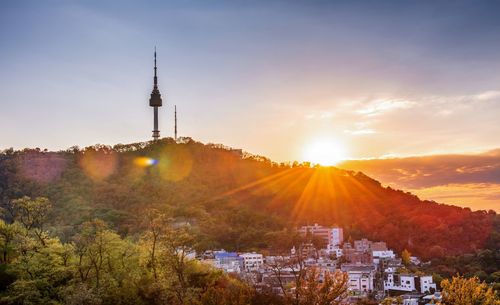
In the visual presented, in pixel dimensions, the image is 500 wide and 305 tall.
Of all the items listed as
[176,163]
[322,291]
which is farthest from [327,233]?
[322,291]

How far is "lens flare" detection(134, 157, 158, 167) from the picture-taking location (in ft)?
189

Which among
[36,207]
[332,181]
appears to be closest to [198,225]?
[332,181]

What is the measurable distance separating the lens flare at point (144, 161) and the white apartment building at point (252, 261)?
22.5m

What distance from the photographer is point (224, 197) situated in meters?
52.8

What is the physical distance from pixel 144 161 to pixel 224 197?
10555mm

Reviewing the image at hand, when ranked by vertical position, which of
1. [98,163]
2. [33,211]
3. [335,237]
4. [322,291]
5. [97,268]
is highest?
[98,163]

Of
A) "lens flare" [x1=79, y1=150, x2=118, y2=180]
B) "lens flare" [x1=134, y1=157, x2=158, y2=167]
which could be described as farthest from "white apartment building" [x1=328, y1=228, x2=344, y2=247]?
"lens flare" [x1=79, y1=150, x2=118, y2=180]

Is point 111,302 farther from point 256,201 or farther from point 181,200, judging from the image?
point 256,201

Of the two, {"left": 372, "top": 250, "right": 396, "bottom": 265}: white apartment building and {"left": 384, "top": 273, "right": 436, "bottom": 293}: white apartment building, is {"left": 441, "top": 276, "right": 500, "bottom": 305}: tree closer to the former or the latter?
{"left": 384, "top": 273, "right": 436, "bottom": 293}: white apartment building

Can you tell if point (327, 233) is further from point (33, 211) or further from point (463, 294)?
point (463, 294)

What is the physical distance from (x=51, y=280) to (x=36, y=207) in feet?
7.44

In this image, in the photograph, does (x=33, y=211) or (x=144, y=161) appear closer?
(x=33, y=211)

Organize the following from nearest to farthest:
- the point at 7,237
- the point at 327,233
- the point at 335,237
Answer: the point at 7,237 → the point at 335,237 → the point at 327,233

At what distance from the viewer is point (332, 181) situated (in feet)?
203
